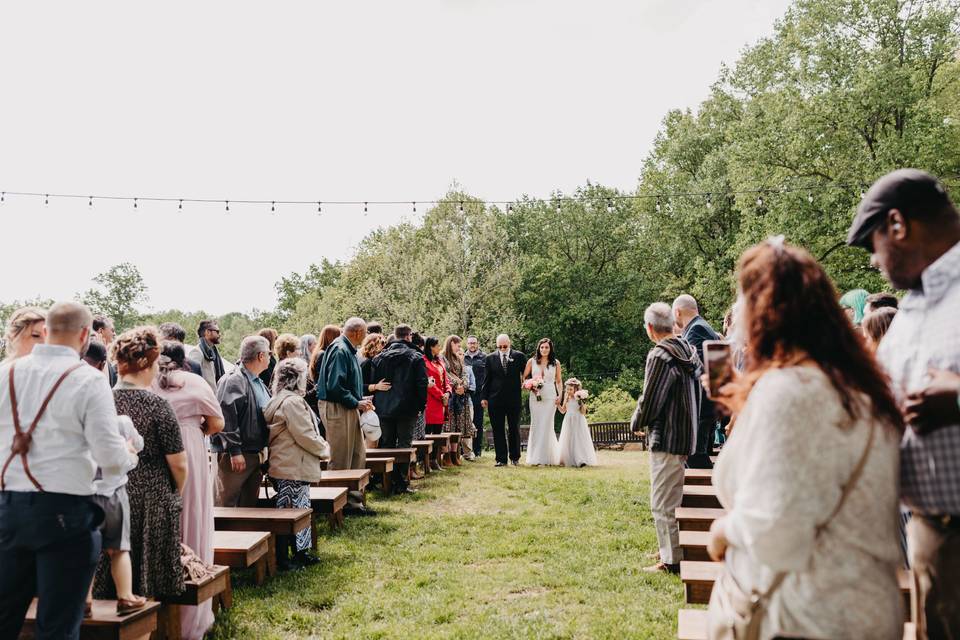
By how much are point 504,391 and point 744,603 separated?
10690mm

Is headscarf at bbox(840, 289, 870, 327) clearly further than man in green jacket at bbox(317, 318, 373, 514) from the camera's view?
No

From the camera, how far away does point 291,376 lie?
6.03m

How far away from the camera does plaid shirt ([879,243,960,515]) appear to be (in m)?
1.88

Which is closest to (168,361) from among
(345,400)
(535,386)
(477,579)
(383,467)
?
(477,579)

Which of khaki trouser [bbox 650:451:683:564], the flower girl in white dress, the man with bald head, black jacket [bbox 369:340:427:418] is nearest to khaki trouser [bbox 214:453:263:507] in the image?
the man with bald head

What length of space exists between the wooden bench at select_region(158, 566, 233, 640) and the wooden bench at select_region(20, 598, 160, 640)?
0.25 m

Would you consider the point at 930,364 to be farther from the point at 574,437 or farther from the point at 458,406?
the point at 458,406

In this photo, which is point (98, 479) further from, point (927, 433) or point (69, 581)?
point (927, 433)

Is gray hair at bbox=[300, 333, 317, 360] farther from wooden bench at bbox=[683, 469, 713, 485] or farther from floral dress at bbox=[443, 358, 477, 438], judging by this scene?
wooden bench at bbox=[683, 469, 713, 485]

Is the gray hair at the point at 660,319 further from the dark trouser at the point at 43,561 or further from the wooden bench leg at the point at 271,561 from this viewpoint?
the dark trouser at the point at 43,561

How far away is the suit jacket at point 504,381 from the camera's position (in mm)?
12560

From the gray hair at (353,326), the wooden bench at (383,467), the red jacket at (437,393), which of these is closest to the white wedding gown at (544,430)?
the red jacket at (437,393)

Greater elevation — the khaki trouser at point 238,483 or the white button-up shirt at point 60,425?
the white button-up shirt at point 60,425

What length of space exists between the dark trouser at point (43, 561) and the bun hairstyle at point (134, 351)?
0.95m
